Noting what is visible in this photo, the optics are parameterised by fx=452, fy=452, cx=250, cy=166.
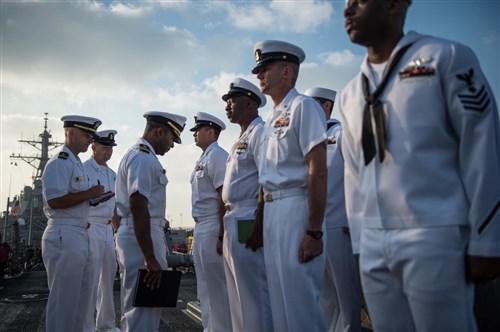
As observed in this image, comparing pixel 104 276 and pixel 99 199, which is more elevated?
pixel 99 199

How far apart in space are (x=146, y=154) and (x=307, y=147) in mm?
1667

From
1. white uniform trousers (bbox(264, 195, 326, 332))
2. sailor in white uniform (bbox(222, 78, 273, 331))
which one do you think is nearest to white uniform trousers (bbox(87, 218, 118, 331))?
sailor in white uniform (bbox(222, 78, 273, 331))

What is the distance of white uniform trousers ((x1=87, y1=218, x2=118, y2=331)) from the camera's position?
18.2 ft

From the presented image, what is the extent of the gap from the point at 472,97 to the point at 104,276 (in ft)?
18.5

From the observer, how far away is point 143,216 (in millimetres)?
3693

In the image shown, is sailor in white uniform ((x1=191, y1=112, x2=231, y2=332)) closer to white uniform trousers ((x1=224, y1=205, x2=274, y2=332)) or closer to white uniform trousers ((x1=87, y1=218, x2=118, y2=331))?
white uniform trousers ((x1=224, y1=205, x2=274, y2=332))

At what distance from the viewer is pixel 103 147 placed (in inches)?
266

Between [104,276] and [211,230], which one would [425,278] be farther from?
[104,276]

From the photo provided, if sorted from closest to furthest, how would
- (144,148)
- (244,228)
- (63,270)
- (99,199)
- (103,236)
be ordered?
(244,228), (144,148), (63,270), (99,199), (103,236)

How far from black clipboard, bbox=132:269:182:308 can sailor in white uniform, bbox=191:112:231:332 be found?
64 centimetres

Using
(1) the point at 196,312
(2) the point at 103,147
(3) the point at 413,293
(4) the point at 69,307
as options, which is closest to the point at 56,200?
(4) the point at 69,307

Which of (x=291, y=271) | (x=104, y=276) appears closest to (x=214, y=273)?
(x=291, y=271)

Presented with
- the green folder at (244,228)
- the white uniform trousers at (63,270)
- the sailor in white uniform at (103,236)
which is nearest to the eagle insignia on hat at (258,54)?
the green folder at (244,228)

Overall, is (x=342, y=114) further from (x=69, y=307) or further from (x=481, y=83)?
(x=69, y=307)
